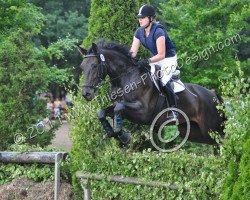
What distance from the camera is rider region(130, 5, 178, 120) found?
9234mm

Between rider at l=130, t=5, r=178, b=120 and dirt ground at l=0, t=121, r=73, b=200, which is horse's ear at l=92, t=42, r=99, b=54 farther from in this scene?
dirt ground at l=0, t=121, r=73, b=200

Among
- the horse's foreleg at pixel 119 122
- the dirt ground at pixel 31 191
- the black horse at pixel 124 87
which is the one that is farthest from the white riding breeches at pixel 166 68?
the dirt ground at pixel 31 191

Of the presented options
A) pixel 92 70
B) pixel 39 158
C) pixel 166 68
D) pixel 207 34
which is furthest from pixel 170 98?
pixel 207 34

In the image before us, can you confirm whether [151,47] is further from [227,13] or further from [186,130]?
[227,13]

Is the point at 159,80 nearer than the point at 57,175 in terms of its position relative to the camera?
Yes

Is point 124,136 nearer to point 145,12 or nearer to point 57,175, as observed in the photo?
point 57,175

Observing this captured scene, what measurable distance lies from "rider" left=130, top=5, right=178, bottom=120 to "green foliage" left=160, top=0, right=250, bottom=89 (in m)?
7.86

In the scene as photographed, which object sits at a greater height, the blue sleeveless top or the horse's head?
the blue sleeveless top

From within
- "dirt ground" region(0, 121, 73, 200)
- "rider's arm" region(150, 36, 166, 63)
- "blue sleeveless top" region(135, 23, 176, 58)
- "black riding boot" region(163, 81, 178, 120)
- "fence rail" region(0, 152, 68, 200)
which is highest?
"blue sleeveless top" region(135, 23, 176, 58)

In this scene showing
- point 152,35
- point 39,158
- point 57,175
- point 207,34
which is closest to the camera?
point 152,35

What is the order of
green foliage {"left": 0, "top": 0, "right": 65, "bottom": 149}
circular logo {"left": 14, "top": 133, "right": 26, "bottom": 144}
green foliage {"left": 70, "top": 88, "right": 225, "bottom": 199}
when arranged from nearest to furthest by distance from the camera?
1. green foliage {"left": 70, "top": 88, "right": 225, "bottom": 199}
2. circular logo {"left": 14, "top": 133, "right": 26, "bottom": 144}
3. green foliage {"left": 0, "top": 0, "right": 65, "bottom": 149}

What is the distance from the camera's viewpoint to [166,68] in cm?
956

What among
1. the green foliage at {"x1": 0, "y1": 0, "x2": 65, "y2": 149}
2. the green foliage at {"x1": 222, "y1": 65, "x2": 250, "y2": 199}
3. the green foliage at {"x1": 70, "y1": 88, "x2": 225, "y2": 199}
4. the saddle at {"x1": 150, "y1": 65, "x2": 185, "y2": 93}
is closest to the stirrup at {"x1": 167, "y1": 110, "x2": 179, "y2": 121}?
the saddle at {"x1": 150, "y1": 65, "x2": 185, "y2": 93}

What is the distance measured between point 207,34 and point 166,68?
9.14m
